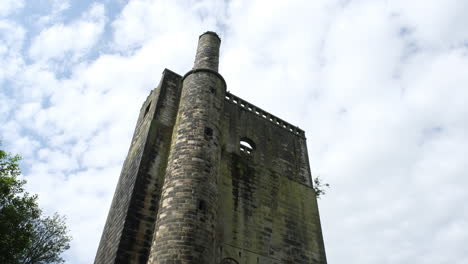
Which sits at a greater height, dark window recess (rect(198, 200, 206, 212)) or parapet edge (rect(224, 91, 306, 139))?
parapet edge (rect(224, 91, 306, 139))

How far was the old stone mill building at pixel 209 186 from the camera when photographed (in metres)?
9.47

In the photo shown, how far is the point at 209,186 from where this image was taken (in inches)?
417

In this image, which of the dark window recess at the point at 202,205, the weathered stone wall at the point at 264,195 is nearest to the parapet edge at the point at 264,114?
the weathered stone wall at the point at 264,195

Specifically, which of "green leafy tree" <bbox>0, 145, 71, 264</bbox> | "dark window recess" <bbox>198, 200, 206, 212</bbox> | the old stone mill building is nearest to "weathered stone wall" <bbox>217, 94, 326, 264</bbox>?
the old stone mill building

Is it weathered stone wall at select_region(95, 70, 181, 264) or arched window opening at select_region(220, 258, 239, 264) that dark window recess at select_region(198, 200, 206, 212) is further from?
arched window opening at select_region(220, 258, 239, 264)

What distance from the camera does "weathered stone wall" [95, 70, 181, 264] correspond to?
30.6 feet

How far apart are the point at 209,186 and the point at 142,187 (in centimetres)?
202

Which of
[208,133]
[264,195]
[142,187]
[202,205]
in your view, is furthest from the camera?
[264,195]

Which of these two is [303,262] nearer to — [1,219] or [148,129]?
[148,129]

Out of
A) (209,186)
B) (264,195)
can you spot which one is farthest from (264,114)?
(209,186)

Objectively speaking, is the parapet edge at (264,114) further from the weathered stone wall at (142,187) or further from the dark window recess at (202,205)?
the dark window recess at (202,205)

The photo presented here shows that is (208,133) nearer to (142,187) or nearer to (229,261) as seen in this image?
(142,187)

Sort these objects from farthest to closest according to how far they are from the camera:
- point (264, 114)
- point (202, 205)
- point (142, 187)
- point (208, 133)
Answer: point (264, 114) < point (208, 133) < point (142, 187) < point (202, 205)

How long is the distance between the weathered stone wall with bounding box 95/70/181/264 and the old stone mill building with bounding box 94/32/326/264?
3 centimetres
